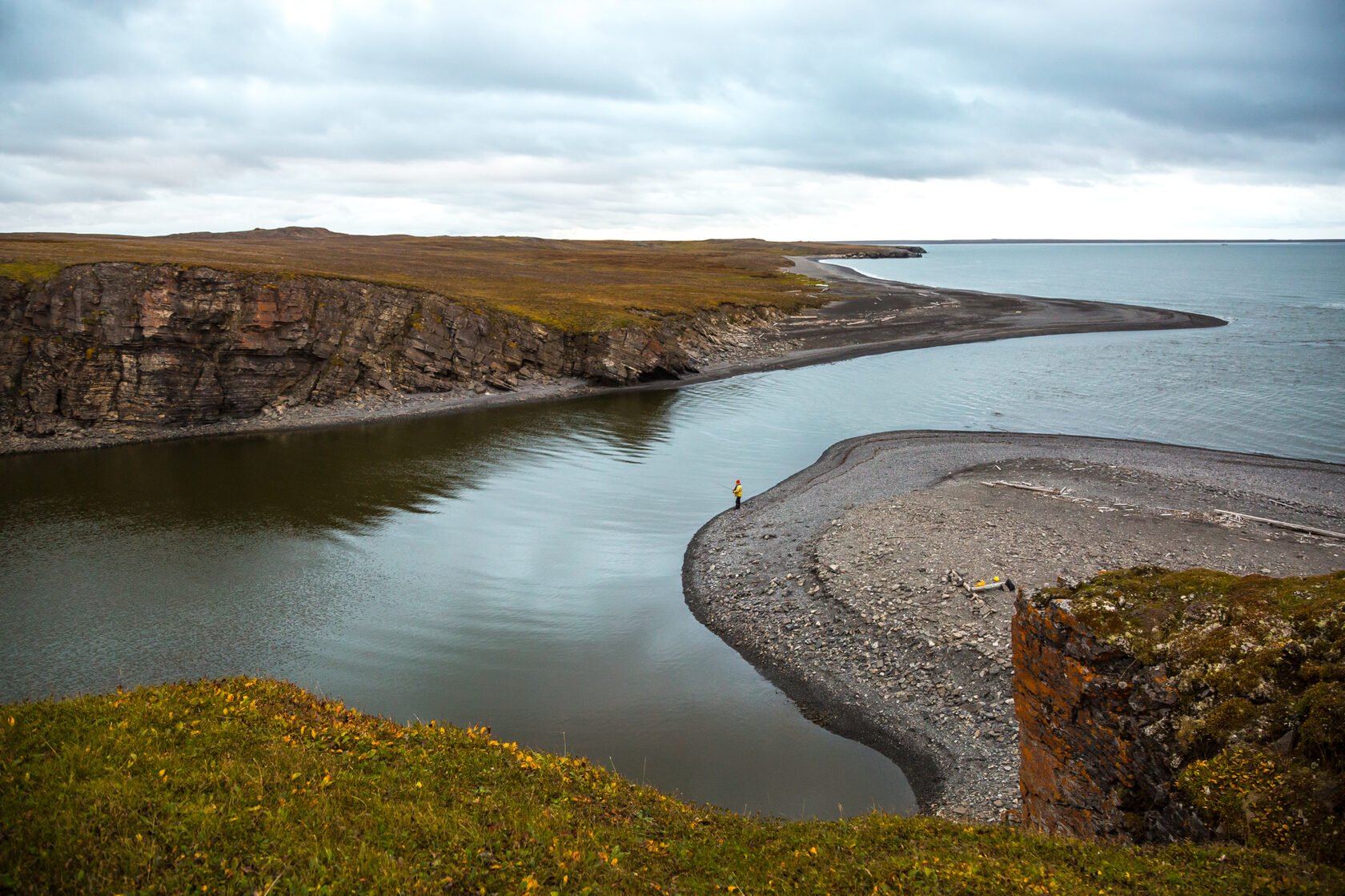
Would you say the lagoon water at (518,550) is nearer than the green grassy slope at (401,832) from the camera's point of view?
No

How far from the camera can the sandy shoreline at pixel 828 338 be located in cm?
7231

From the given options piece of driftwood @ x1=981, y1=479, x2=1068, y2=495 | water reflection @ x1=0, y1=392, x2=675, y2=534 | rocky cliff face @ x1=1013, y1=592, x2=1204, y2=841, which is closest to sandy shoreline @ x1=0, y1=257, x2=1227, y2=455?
water reflection @ x1=0, y1=392, x2=675, y2=534

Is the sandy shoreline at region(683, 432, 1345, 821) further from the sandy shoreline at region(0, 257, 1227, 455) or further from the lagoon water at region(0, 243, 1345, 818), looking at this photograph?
the sandy shoreline at region(0, 257, 1227, 455)

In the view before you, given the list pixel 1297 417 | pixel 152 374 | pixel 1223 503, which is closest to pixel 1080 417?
pixel 1297 417

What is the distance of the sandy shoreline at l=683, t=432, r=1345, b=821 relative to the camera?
83.1 ft

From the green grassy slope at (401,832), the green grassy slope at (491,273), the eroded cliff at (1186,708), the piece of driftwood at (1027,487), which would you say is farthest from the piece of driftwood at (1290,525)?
the green grassy slope at (491,273)

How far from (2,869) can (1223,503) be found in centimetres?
5000

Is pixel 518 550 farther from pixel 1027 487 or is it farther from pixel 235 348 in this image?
pixel 235 348

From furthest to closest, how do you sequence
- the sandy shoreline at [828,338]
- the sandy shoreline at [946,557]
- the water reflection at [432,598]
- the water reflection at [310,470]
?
the sandy shoreline at [828,338]
the water reflection at [310,470]
the water reflection at [432,598]
the sandy shoreline at [946,557]

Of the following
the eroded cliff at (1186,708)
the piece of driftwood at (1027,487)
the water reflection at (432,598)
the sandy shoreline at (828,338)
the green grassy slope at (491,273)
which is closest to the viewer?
the eroded cliff at (1186,708)

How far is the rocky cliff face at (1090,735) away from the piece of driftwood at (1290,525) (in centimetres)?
2949

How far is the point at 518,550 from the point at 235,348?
48.8 m

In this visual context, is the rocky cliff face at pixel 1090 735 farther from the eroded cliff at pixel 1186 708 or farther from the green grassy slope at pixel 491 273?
the green grassy slope at pixel 491 273

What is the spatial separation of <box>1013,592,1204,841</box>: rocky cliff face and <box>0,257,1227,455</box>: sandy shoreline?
66.5 metres
